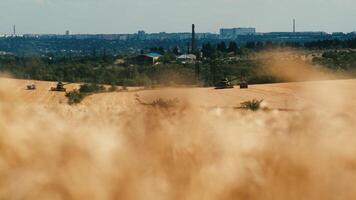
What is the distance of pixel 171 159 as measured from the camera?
545 centimetres

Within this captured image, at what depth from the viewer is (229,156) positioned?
18.2ft

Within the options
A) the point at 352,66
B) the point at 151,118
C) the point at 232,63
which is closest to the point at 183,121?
the point at 151,118

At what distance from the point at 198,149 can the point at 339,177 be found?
54.5 inches

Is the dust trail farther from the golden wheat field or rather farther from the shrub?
the shrub

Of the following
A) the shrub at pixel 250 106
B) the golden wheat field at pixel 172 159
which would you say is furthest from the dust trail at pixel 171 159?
the shrub at pixel 250 106

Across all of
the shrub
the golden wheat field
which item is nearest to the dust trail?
the golden wheat field

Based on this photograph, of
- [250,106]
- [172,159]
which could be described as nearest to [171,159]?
[172,159]

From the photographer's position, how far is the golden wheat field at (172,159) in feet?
16.1

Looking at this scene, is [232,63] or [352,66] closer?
[352,66]

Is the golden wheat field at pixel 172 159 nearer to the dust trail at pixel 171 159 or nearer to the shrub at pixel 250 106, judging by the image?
the dust trail at pixel 171 159

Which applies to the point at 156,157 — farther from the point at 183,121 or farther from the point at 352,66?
the point at 352,66

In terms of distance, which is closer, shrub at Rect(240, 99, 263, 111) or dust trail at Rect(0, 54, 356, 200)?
dust trail at Rect(0, 54, 356, 200)

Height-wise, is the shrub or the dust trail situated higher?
the dust trail

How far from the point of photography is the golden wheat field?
4.90 m
